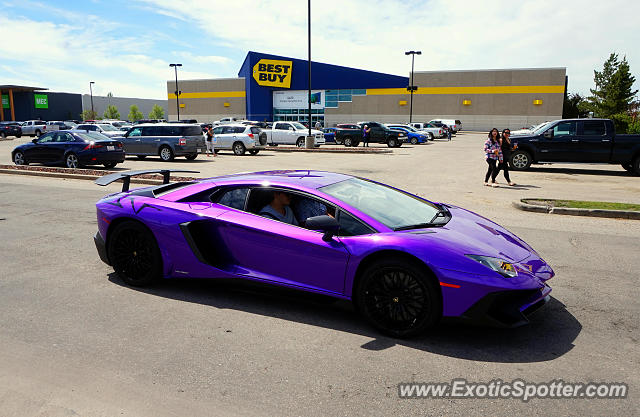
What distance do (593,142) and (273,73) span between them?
5665 centimetres

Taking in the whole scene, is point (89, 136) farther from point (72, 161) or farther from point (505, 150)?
point (505, 150)

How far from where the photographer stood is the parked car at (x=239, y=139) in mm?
27438

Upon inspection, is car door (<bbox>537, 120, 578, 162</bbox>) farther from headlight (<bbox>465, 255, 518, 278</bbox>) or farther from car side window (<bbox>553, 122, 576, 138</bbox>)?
headlight (<bbox>465, 255, 518, 278</bbox>)

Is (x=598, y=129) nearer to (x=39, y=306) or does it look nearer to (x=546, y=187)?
(x=546, y=187)

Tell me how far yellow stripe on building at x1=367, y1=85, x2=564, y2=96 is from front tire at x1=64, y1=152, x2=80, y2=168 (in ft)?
188

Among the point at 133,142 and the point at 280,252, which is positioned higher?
the point at 133,142

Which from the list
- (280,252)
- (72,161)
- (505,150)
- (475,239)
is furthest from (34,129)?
(475,239)

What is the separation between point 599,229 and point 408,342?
20.5 ft

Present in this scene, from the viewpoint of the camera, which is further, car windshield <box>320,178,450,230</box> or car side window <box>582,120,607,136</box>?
car side window <box>582,120,607,136</box>

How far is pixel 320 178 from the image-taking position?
5.15m

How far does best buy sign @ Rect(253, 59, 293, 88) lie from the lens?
68.9 metres

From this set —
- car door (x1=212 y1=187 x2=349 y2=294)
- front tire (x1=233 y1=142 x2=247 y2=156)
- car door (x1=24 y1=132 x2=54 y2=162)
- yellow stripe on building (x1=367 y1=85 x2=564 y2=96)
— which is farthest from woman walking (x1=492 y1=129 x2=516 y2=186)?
yellow stripe on building (x1=367 y1=85 x2=564 y2=96)

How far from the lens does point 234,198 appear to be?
4988 mm

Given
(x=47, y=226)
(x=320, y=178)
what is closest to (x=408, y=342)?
(x=320, y=178)
